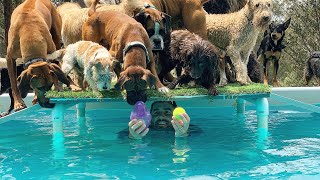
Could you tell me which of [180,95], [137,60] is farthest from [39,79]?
[180,95]

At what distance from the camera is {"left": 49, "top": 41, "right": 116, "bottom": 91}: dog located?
522 cm

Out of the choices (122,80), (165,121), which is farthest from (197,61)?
(122,80)

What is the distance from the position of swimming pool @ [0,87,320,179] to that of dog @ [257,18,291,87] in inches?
143

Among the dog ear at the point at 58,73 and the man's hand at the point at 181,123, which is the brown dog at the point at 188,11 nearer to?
the man's hand at the point at 181,123

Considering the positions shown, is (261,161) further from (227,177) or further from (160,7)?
(160,7)

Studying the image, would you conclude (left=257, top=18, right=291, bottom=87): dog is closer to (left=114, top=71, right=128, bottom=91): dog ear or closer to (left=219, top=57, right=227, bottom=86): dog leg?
(left=219, top=57, right=227, bottom=86): dog leg

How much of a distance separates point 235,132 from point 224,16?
6.40 feet

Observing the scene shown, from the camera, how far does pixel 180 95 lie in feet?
18.5

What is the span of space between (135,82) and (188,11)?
2.37 metres

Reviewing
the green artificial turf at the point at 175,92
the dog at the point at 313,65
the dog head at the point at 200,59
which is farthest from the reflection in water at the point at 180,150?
the dog at the point at 313,65

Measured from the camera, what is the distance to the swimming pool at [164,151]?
→ 161 inches

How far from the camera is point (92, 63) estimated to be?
208 inches

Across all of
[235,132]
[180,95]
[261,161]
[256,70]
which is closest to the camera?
[261,161]

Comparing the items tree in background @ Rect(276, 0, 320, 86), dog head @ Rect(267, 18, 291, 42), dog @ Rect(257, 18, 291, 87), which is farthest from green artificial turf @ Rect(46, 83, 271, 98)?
tree in background @ Rect(276, 0, 320, 86)
